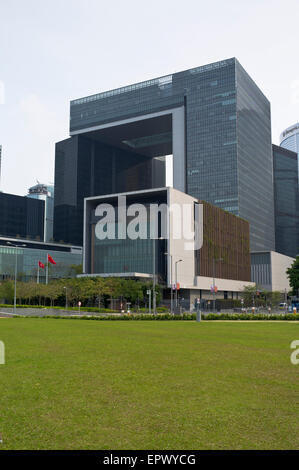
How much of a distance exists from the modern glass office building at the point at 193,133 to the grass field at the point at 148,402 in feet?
524

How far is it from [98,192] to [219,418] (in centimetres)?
19247

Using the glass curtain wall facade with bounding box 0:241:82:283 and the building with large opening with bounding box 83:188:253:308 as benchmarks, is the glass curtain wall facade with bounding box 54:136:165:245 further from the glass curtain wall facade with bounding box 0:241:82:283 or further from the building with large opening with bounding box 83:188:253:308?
the building with large opening with bounding box 83:188:253:308

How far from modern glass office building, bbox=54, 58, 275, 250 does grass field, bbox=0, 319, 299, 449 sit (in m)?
160

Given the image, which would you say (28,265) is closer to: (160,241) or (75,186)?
(75,186)

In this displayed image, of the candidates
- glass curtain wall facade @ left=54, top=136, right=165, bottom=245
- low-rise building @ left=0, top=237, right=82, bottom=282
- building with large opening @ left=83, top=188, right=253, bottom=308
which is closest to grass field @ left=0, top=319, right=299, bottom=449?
building with large opening @ left=83, top=188, right=253, bottom=308

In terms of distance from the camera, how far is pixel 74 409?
27.1ft

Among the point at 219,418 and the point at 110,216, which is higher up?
the point at 110,216

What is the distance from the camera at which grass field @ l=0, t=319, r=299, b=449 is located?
6.69 metres

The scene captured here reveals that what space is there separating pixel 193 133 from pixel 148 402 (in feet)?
570

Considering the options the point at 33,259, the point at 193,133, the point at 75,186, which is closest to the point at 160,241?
the point at 33,259

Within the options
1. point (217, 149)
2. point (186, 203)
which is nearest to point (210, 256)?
point (186, 203)

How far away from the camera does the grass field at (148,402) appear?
21.9ft

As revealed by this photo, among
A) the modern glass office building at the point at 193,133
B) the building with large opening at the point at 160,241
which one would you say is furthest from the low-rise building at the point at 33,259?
the modern glass office building at the point at 193,133
